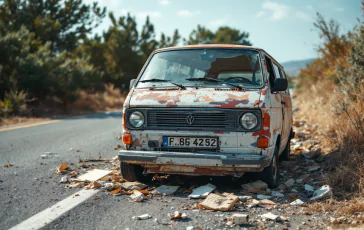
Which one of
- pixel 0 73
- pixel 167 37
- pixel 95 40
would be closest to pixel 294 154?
pixel 0 73

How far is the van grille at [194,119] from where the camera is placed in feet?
14.9

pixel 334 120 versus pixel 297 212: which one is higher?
pixel 334 120

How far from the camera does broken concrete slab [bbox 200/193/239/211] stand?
156 inches

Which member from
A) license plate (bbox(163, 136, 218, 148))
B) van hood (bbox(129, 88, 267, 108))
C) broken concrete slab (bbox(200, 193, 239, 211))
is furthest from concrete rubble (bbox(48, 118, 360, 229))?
van hood (bbox(129, 88, 267, 108))

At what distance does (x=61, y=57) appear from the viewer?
69.3 ft

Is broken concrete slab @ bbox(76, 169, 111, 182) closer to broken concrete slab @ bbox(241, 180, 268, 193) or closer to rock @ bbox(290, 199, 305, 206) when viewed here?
broken concrete slab @ bbox(241, 180, 268, 193)

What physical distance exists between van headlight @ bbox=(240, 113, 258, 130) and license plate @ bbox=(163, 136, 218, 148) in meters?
0.37

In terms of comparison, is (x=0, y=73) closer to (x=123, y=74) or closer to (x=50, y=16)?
(x=50, y=16)

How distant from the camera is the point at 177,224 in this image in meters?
3.57

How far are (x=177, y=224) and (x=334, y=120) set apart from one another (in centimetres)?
546

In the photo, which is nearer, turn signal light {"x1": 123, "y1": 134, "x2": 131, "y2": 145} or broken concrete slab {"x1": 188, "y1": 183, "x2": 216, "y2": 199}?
broken concrete slab {"x1": 188, "y1": 183, "x2": 216, "y2": 199}

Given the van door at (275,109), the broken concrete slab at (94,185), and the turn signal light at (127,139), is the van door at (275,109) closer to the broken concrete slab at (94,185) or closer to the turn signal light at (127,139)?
the turn signal light at (127,139)

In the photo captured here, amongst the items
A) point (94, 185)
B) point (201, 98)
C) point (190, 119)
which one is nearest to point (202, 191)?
point (190, 119)

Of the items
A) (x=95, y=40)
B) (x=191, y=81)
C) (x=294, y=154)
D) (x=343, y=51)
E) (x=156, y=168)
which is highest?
(x=95, y=40)
